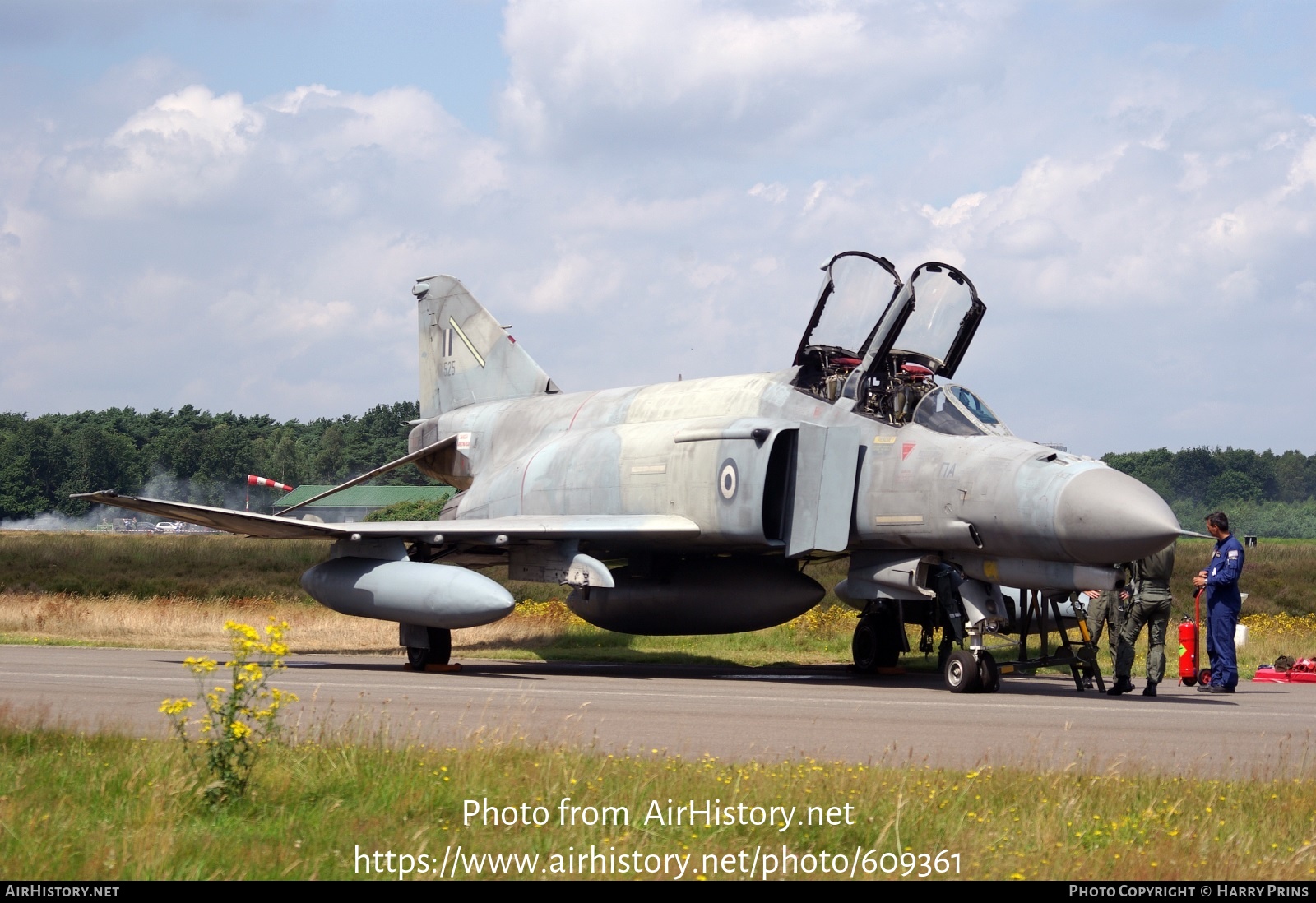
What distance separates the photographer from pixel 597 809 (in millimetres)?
5812

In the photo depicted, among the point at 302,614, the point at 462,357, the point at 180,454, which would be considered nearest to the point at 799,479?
the point at 462,357

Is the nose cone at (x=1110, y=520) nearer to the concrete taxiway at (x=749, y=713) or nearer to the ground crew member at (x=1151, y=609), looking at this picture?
the concrete taxiway at (x=749, y=713)

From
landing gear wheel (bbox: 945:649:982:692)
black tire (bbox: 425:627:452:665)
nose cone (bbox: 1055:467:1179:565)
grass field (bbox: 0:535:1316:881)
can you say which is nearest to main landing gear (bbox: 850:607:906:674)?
landing gear wheel (bbox: 945:649:982:692)

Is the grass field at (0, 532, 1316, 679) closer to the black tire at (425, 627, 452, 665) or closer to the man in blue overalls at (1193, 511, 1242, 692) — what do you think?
the man in blue overalls at (1193, 511, 1242, 692)

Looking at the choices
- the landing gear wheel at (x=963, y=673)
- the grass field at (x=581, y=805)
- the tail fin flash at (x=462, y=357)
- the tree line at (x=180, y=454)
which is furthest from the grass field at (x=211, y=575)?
the tree line at (x=180, y=454)

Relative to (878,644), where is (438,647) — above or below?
below

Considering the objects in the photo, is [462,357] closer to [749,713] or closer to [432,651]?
[432,651]

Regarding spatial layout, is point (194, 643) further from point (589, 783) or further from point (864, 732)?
point (589, 783)

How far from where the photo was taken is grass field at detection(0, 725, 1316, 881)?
16.5 feet

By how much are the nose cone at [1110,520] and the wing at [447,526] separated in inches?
172

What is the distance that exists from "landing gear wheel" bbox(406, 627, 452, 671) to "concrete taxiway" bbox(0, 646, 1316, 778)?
421 mm

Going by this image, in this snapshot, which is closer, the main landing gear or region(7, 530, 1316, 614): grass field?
the main landing gear

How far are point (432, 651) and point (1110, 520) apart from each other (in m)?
8.03

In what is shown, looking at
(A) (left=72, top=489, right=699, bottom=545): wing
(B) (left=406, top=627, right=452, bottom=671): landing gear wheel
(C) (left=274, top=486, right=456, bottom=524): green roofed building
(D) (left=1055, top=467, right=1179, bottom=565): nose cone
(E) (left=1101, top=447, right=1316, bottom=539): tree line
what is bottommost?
(B) (left=406, top=627, right=452, bottom=671): landing gear wheel
